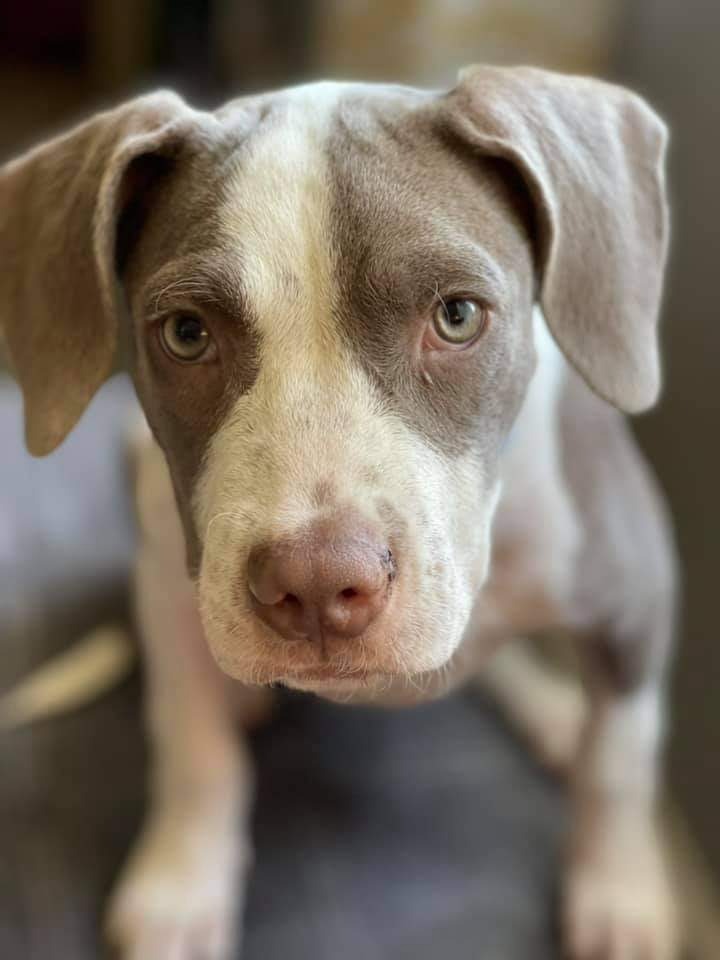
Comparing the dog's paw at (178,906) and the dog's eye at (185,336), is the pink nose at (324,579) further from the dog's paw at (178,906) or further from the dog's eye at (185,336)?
the dog's paw at (178,906)

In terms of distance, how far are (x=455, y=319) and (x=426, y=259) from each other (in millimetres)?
59

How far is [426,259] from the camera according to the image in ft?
3.29

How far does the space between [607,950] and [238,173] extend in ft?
3.08

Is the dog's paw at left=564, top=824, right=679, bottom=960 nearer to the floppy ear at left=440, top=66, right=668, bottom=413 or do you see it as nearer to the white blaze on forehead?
the floppy ear at left=440, top=66, right=668, bottom=413

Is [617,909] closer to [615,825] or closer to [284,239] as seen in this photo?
[615,825]

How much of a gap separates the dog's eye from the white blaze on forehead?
0.21 ft

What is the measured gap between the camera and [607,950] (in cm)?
140

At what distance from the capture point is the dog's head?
970mm

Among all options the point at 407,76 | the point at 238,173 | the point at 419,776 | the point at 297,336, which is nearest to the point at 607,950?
the point at 419,776

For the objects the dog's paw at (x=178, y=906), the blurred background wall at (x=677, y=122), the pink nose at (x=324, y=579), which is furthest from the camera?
the blurred background wall at (x=677, y=122)

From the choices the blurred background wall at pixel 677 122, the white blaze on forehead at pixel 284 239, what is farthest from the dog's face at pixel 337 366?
the blurred background wall at pixel 677 122

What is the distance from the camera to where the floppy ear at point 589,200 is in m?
1.06

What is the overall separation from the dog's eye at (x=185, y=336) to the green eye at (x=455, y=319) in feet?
0.64

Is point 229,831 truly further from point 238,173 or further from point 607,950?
point 238,173
